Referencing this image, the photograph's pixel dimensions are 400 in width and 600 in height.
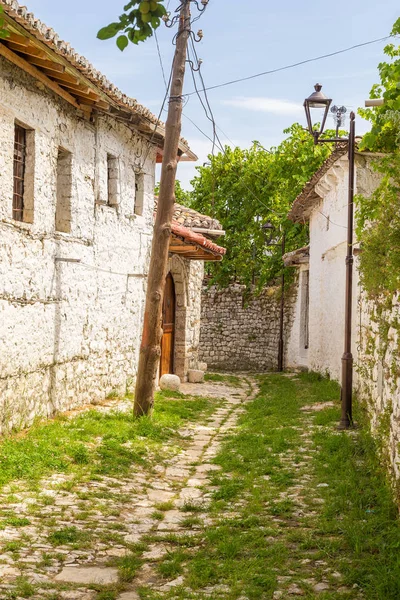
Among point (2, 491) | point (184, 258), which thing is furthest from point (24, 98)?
point (184, 258)

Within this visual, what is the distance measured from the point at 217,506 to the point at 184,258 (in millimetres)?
10235

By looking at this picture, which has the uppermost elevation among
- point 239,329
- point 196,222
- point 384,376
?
point 196,222

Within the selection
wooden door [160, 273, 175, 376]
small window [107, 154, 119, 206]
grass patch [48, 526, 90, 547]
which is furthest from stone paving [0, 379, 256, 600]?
wooden door [160, 273, 175, 376]

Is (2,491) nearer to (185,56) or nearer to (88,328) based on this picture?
(88,328)

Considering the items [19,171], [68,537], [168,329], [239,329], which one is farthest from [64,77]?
[239,329]

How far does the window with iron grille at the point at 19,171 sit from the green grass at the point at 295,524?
12.2 feet

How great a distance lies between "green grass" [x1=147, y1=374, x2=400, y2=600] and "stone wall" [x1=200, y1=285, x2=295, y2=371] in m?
14.0

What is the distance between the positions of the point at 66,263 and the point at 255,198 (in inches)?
670

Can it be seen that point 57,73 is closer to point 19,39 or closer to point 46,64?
point 46,64

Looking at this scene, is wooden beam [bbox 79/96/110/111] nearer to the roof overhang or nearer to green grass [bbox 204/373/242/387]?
the roof overhang

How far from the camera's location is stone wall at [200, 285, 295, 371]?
23.0 metres

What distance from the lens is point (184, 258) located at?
15828 mm

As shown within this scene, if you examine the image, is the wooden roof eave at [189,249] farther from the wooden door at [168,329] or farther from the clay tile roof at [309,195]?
the clay tile roof at [309,195]

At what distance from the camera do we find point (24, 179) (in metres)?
8.55
